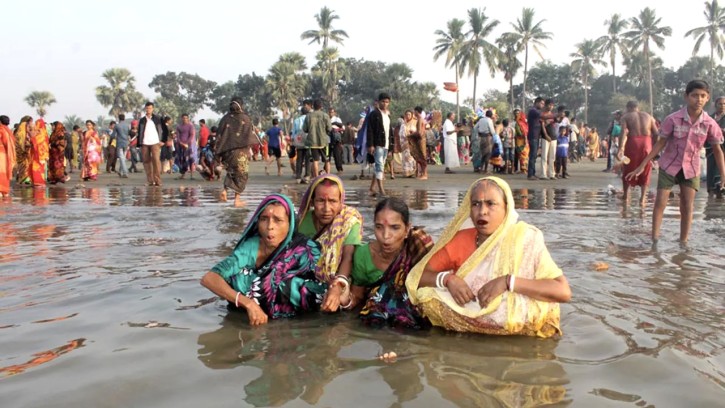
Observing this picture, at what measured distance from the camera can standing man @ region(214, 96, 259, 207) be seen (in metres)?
9.45

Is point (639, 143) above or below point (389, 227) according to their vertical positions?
above

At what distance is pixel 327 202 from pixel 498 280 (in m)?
1.36

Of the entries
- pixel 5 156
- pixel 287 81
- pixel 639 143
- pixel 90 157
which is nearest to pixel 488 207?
pixel 639 143

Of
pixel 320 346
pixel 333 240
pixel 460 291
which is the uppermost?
pixel 333 240

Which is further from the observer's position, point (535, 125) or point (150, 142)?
point (535, 125)

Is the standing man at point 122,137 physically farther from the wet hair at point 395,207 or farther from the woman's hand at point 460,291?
the woman's hand at point 460,291

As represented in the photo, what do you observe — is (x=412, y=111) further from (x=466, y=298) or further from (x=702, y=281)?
(x=466, y=298)

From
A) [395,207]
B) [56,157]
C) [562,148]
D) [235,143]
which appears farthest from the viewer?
[562,148]

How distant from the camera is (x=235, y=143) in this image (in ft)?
31.2

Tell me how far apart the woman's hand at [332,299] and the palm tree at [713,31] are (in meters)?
60.3

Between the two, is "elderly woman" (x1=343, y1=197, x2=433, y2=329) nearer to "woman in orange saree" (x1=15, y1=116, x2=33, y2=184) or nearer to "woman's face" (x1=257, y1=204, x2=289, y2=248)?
"woman's face" (x1=257, y1=204, x2=289, y2=248)

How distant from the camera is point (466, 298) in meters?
3.08

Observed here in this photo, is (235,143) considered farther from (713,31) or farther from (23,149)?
(713,31)

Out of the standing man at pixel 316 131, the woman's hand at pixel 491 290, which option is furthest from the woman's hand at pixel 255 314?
the standing man at pixel 316 131
